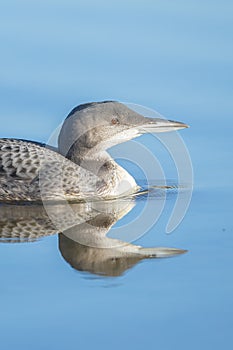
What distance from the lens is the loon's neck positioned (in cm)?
1058

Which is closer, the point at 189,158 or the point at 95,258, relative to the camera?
Result: the point at 95,258

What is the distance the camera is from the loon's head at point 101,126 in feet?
34.7

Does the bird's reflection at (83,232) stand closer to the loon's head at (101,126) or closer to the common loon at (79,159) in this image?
the common loon at (79,159)

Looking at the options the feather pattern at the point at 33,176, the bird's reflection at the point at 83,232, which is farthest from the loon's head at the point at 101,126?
the bird's reflection at the point at 83,232

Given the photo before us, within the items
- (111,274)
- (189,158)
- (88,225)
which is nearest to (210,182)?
(189,158)

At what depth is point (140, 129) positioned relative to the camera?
10.8 m

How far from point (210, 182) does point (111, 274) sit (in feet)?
7.45

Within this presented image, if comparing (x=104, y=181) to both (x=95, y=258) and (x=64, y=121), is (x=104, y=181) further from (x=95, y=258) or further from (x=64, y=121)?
(x=95, y=258)

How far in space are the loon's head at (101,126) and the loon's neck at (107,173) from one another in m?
0.08

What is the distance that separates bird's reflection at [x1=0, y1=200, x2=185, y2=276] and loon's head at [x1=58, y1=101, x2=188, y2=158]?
0.69m

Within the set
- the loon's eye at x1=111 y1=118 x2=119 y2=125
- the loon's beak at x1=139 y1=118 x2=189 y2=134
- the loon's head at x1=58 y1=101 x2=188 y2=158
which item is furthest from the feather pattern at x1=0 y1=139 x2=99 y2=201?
the loon's beak at x1=139 y1=118 x2=189 y2=134

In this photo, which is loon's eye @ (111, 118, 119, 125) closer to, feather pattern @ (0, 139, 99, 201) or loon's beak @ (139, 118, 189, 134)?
loon's beak @ (139, 118, 189, 134)

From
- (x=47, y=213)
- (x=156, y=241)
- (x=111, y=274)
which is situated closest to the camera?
(x=111, y=274)

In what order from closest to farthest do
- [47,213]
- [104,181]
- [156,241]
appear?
1. [156,241]
2. [47,213]
3. [104,181]
